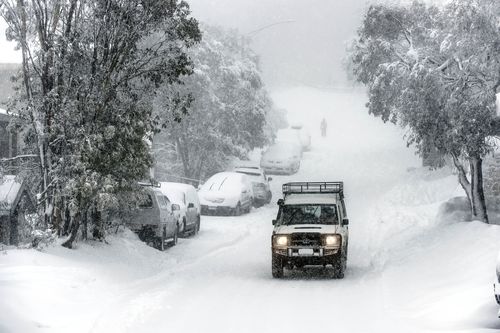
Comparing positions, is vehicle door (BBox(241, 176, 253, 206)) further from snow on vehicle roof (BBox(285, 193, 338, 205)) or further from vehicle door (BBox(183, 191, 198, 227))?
snow on vehicle roof (BBox(285, 193, 338, 205))

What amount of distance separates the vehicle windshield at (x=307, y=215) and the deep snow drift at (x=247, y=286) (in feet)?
3.87

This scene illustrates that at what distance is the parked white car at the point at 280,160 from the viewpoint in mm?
49031

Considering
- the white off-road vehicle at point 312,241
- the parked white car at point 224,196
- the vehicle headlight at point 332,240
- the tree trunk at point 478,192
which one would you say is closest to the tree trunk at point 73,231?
the white off-road vehicle at point 312,241

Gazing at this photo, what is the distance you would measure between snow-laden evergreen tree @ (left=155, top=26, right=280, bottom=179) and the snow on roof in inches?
901

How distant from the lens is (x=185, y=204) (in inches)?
989

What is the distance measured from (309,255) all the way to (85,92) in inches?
226

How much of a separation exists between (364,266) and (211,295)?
5.84 m

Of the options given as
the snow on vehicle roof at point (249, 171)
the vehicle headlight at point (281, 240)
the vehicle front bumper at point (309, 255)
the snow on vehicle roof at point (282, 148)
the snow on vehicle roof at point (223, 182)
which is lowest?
the vehicle front bumper at point (309, 255)

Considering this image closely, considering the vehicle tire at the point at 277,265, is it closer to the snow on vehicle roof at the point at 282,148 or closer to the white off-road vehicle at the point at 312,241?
the white off-road vehicle at the point at 312,241

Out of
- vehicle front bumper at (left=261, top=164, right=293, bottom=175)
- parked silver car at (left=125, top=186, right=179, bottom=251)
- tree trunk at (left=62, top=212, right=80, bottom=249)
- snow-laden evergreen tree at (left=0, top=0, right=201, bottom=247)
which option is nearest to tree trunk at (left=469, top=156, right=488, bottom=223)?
parked silver car at (left=125, top=186, right=179, bottom=251)

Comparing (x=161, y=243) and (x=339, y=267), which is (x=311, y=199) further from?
(x=161, y=243)

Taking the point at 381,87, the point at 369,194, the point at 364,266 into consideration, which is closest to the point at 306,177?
the point at 369,194

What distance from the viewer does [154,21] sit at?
692 inches

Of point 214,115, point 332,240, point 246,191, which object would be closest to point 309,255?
point 332,240
